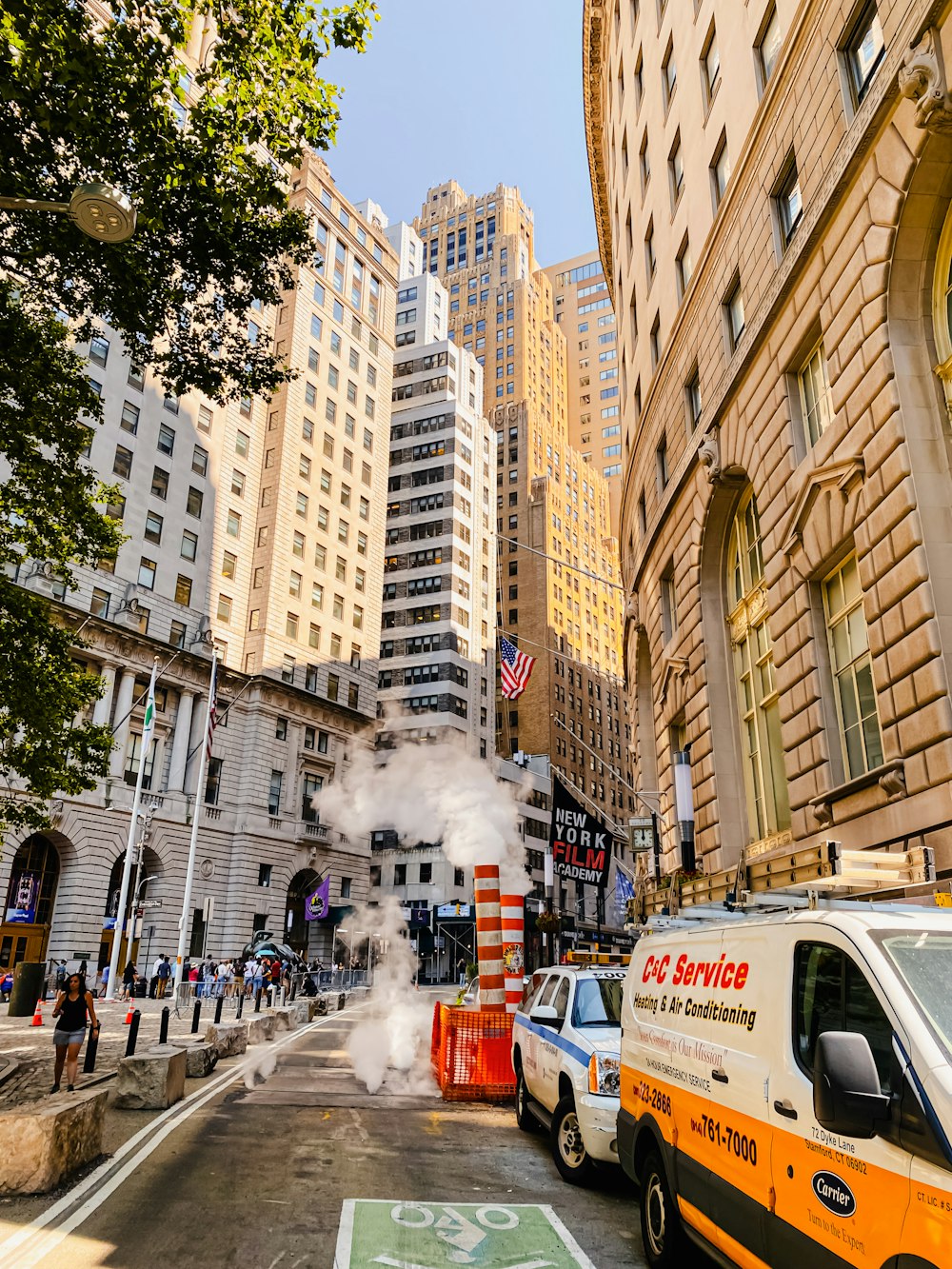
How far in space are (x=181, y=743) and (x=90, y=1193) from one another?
43078mm

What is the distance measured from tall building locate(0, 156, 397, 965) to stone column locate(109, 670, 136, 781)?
0.11 metres

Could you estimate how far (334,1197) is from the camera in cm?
786

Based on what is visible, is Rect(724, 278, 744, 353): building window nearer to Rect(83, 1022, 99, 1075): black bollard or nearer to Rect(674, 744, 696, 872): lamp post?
Rect(674, 744, 696, 872): lamp post

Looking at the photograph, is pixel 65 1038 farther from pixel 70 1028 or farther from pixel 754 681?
pixel 754 681

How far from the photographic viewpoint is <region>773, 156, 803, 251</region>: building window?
53.8 feet

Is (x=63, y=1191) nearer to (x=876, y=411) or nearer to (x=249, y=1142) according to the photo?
(x=249, y=1142)

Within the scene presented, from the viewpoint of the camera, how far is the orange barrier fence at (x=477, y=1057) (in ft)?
45.2

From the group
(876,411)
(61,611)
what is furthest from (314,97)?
(61,611)

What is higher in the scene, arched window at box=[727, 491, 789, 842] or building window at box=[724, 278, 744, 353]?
building window at box=[724, 278, 744, 353]

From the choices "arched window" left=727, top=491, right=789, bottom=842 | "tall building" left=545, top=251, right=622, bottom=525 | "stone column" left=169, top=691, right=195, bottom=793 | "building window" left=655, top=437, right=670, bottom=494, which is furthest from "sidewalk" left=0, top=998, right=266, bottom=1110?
"tall building" left=545, top=251, right=622, bottom=525

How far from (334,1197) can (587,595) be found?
10532 cm

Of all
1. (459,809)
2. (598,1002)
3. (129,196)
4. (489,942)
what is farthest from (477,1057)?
(129,196)

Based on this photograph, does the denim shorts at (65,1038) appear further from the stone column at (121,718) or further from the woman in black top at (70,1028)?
the stone column at (121,718)

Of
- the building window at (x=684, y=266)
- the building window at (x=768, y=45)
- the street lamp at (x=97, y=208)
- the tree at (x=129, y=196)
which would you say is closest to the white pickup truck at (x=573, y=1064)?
the street lamp at (x=97, y=208)
